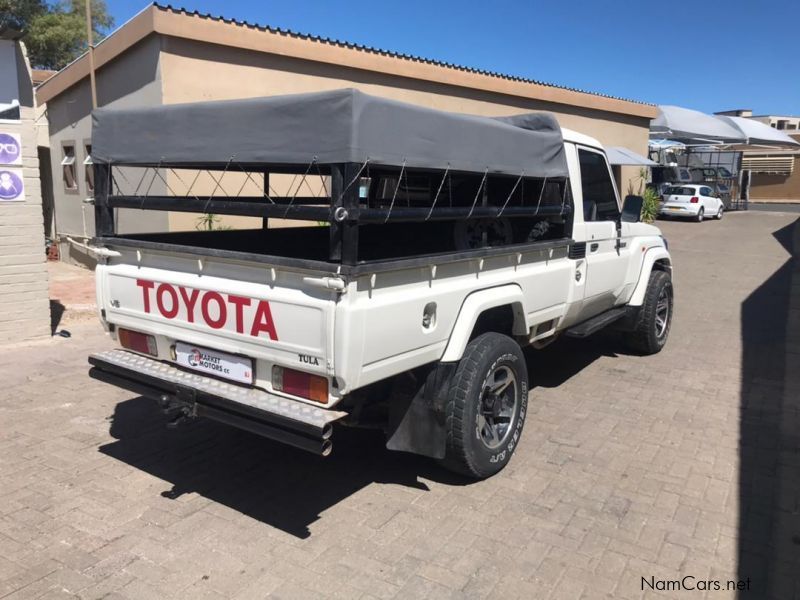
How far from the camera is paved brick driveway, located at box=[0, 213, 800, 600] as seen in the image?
10.2 feet

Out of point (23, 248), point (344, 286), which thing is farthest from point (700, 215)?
point (344, 286)

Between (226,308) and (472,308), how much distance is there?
55.1 inches

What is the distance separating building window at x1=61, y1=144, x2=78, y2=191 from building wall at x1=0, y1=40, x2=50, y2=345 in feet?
19.5

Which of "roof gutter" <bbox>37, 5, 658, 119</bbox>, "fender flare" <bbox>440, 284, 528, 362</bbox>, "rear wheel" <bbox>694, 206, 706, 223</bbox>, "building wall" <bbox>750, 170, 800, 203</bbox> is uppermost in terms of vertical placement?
"roof gutter" <bbox>37, 5, 658, 119</bbox>

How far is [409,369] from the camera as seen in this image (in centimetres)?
344

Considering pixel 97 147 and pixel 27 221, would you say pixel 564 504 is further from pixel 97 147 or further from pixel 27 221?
pixel 27 221

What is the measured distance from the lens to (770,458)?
177 inches

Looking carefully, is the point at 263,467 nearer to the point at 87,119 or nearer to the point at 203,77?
the point at 203,77

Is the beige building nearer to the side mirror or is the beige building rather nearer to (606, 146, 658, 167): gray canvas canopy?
(606, 146, 658, 167): gray canvas canopy

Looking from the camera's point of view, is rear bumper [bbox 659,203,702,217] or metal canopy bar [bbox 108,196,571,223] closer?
metal canopy bar [bbox 108,196,571,223]

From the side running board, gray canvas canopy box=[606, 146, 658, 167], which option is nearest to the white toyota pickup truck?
the side running board

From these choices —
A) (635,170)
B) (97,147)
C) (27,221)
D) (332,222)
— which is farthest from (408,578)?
(635,170)

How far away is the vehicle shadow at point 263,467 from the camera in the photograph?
3822mm

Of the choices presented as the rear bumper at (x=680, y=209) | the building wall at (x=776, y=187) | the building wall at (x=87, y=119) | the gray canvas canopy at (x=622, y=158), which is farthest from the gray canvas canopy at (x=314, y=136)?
the building wall at (x=776, y=187)
